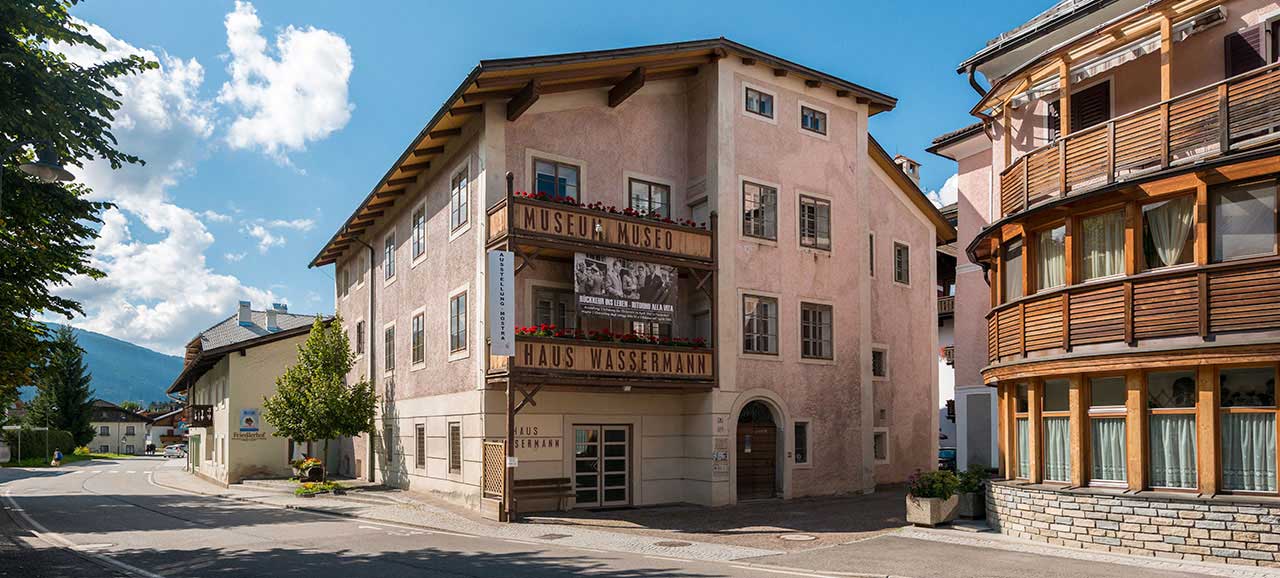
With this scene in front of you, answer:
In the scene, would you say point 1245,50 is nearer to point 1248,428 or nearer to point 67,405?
point 1248,428

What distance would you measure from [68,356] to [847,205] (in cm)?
1986

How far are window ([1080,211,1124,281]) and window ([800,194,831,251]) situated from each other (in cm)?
1082

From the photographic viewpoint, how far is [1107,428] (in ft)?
50.9

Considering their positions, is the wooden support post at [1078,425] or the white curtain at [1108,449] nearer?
the white curtain at [1108,449]

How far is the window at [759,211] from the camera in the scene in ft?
82.9

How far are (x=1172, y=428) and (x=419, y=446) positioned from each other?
63.0 ft

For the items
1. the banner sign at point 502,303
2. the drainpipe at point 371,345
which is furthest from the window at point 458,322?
the drainpipe at point 371,345

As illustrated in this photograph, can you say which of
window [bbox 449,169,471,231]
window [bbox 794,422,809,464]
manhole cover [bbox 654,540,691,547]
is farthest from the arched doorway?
window [bbox 449,169,471,231]

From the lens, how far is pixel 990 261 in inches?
782

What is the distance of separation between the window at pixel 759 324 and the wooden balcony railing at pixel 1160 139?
28.4 feet

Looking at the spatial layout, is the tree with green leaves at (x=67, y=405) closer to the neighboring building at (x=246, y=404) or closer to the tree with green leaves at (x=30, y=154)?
the neighboring building at (x=246, y=404)

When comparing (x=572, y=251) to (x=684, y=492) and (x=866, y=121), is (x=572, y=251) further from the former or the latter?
(x=866, y=121)

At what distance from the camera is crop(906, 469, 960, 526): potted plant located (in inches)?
709

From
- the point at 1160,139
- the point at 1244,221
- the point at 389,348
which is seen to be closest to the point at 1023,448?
the point at 1244,221
